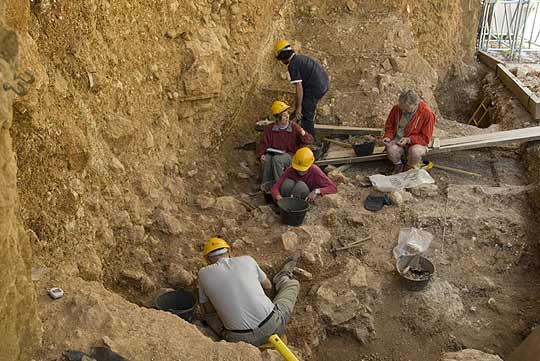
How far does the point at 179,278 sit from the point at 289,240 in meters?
1.33

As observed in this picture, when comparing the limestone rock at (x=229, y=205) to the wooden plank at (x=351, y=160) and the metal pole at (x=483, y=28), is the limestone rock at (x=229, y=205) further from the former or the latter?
the metal pole at (x=483, y=28)

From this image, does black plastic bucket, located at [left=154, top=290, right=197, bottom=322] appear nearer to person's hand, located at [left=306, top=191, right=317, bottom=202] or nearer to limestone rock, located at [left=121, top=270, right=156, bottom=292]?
limestone rock, located at [left=121, top=270, right=156, bottom=292]

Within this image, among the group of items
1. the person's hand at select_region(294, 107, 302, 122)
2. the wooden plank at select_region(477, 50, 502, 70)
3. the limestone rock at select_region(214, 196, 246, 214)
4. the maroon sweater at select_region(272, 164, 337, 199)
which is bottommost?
the limestone rock at select_region(214, 196, 246, 214)

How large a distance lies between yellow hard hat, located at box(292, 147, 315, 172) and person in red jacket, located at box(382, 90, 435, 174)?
1.53 meters

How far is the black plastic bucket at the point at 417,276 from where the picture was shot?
564 cm

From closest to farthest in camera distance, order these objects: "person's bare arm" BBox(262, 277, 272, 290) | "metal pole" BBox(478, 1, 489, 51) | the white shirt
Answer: the white shirt → "person's bare arm" BBox(262, 277, 272, 290) → "metal pole" BBox(478, 1, 489, 51)

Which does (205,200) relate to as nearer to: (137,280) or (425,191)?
(137,280)

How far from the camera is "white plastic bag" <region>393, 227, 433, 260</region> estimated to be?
20.1 feet

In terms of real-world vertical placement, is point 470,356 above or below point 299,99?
below

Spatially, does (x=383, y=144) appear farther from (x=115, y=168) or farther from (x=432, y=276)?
(x=115, y=168)

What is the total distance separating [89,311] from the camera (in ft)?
13.4

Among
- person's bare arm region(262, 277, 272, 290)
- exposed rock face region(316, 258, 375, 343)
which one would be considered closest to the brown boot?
exposed rock face region(316, 258, 375, 343)

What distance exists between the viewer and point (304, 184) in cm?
702

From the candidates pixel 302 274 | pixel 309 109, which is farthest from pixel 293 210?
pixel 309 109
